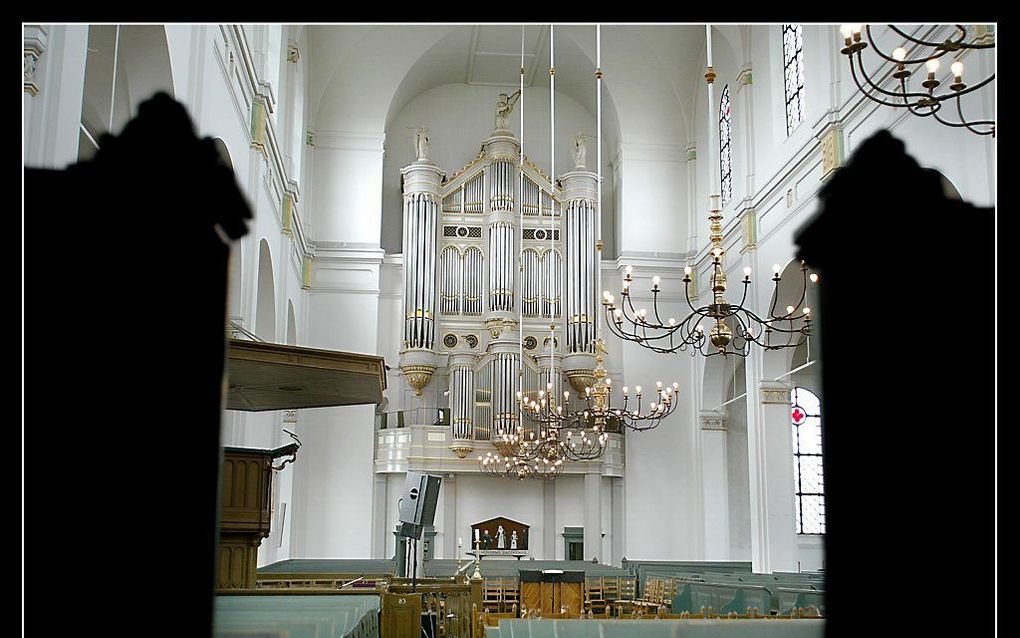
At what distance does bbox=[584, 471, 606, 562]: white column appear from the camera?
1950 cm

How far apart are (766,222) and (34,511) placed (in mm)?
15194

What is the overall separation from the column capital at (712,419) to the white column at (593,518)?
2.25m

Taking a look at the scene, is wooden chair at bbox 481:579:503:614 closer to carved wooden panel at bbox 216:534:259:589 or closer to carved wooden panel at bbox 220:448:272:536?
carved wooden panel at bbox 216:534:259:589

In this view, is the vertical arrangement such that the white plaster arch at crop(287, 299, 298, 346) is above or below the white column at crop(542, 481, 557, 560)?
above

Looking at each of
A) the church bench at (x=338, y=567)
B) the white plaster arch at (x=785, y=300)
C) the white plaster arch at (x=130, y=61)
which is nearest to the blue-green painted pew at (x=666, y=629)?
the white plaster arch at (x=130, y=61)

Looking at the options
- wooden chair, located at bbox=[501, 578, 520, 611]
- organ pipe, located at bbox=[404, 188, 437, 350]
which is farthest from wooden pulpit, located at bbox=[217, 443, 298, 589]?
organ pipe, located at bbox=[404, 188, 437, 350]

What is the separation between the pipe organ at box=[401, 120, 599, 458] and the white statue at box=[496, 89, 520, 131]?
0.32 metres

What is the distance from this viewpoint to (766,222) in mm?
16031

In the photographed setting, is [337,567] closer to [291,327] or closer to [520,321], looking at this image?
[520,321]

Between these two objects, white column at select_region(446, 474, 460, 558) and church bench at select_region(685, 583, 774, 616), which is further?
white column at select_region(446, 474, 460, 558)

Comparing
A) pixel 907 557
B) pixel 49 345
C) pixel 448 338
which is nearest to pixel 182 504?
pixel 49 345

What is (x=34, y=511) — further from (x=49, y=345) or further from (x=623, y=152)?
A: (x=623, y=152)

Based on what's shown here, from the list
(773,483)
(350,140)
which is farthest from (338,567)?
(350,140)

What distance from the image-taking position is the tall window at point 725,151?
60.8 feet
